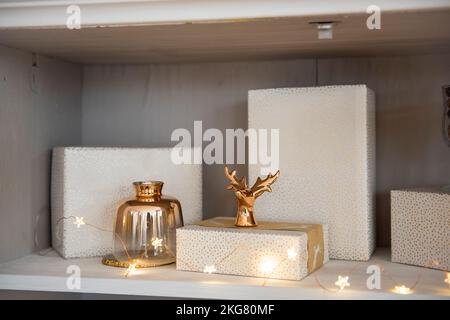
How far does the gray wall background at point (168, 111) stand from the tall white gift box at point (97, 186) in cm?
6

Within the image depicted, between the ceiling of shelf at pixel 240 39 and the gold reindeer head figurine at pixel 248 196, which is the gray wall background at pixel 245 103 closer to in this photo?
the ceiling of shelf at pixel 240 39

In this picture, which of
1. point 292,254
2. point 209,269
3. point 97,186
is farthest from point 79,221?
point 292,254

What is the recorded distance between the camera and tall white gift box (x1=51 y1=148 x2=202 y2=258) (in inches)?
37.5

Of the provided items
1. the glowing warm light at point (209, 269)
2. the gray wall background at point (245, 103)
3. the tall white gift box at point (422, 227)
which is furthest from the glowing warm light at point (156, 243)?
the tall white gift box at point (422, 227)

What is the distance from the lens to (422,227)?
2.81 ft

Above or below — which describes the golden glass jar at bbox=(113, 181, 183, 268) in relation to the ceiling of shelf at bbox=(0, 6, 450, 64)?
below

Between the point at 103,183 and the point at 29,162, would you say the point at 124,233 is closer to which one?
the point at 103,183

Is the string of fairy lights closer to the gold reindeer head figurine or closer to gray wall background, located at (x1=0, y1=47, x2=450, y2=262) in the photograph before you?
the gold reindeer head figurine

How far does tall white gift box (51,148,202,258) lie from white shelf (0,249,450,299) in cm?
8

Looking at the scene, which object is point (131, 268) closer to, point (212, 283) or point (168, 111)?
point (212, 283)

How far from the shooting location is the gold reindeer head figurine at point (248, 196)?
2.88ft

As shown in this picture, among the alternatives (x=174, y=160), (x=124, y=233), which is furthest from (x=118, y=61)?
(x=124, y=233)

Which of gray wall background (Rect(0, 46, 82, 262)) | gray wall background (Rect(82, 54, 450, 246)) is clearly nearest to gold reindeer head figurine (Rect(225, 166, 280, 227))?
gray wall background (Rect(82, 54, 450, 246))

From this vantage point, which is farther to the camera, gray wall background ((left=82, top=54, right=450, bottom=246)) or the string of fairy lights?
gray wall background ((left=82, top=54, right=450, bottom=246))
